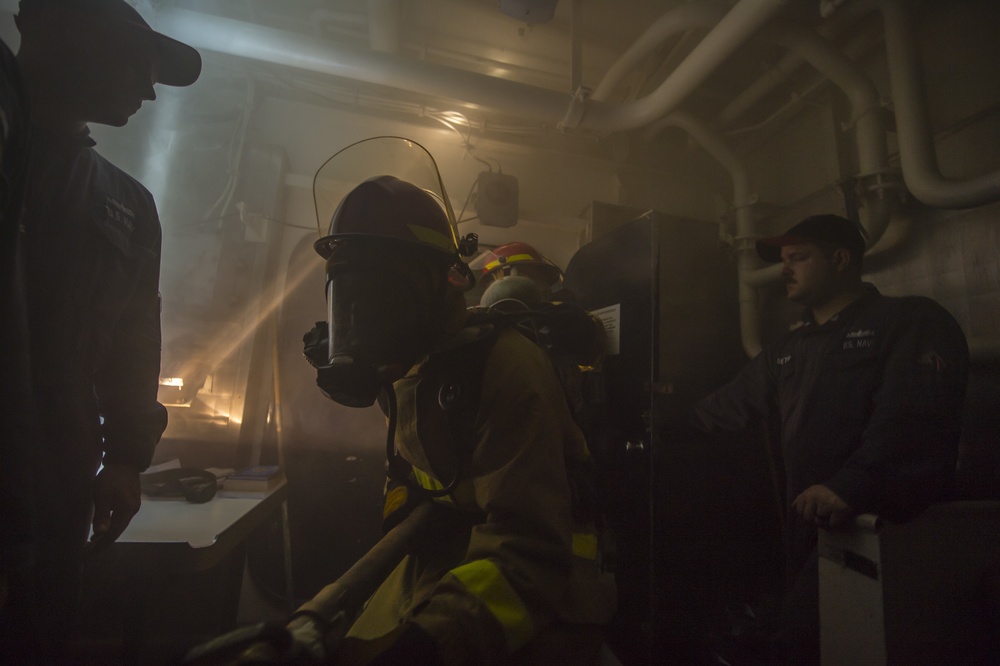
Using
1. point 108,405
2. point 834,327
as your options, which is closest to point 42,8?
point 108,405

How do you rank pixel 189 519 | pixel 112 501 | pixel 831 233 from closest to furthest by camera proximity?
pixel 112 501 → pixel 189 519 → pixel 831 233

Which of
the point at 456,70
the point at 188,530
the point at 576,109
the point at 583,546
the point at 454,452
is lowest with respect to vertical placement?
the point at 188,530

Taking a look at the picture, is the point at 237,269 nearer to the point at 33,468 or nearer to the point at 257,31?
the point at 257,31

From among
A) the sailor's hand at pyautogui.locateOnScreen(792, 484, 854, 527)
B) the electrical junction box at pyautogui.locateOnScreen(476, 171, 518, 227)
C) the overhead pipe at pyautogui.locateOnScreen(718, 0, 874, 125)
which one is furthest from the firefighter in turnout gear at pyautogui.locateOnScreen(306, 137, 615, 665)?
the overhead pipe at pyautogui.locateOnScreen(718, 0, 874, 125)

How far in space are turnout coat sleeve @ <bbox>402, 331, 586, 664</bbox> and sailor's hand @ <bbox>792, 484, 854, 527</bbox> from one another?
3.25 ft

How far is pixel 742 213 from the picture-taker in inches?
116

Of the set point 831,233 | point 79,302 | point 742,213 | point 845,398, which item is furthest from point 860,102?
point 79,302

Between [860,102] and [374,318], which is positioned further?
[860,102]

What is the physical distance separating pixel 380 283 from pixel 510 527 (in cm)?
57

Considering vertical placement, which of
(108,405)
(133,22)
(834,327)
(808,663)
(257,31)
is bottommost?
(808,663)

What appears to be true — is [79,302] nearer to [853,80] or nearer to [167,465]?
[167,465]

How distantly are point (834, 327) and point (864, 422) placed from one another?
42 cm

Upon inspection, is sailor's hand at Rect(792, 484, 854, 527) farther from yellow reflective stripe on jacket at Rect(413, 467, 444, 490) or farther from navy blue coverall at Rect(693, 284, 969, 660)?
yellow reflective stripe on jacket at Rect(413, 467, 444, 490)

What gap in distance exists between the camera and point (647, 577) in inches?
72.9
